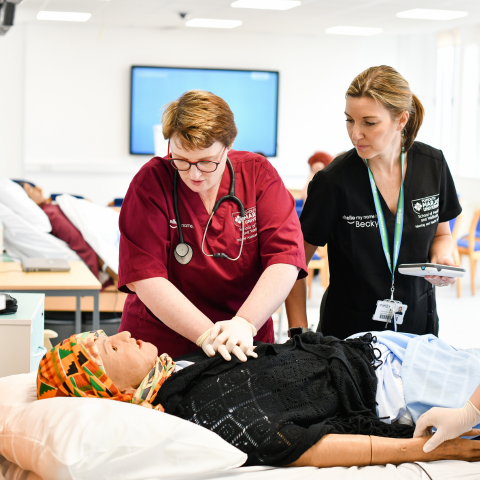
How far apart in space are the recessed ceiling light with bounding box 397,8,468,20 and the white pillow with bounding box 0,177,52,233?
15.5 feet

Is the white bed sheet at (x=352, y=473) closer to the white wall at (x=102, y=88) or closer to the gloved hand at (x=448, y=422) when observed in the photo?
the gloved hand at (x=448, y=422)

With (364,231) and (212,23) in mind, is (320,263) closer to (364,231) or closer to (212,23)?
(364,231)

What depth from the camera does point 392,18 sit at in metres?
6.95

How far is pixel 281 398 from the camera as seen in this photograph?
1.38 meters

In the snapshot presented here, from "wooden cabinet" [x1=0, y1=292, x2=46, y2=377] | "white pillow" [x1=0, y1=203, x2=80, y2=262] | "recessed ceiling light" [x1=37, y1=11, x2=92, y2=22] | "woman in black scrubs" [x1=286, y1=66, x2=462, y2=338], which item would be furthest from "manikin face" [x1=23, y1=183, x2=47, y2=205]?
"recessed ceiling light" [x1=37, y1=11, x2=92, y2=22]

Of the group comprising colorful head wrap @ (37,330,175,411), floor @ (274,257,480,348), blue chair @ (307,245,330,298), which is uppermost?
colorful head wrap @ (37,330,175,411)

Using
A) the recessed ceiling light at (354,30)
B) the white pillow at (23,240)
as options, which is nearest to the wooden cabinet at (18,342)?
the white pillow at (23,240)

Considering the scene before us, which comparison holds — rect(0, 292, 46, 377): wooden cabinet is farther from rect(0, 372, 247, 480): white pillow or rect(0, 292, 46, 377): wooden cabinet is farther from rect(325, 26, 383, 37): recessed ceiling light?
rect(325, 26, 383, 37): recessed ceiling light

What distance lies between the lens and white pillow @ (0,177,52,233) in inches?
147

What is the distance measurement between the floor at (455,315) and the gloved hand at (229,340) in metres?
2.32

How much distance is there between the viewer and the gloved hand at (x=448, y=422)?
1259 millimetres

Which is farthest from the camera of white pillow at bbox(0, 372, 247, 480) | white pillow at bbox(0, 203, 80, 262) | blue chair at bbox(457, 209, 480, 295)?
blue chair at bbox(457, 209, 480, 295)

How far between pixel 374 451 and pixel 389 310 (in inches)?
23.9

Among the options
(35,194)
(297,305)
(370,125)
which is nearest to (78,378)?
(297,305)
